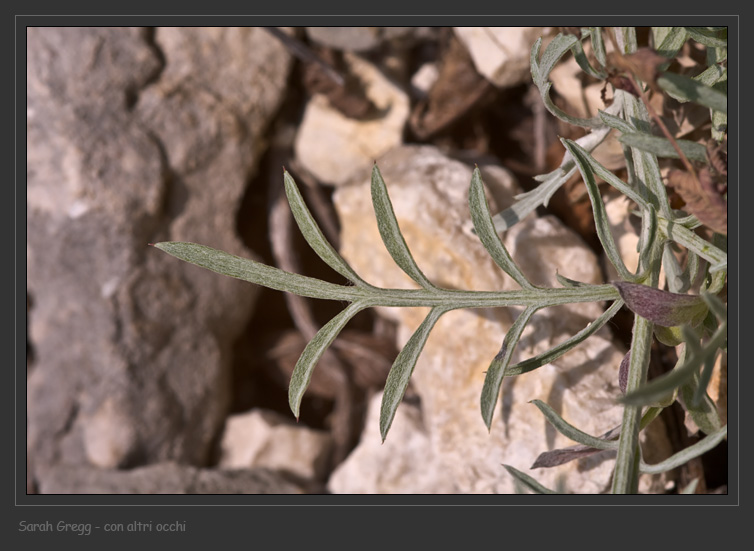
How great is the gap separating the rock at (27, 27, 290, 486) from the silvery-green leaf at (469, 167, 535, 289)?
1.22 meters

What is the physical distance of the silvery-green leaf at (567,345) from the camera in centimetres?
121

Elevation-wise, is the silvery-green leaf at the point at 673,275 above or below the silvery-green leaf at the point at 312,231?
below

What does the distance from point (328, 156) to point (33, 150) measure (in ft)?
3.19

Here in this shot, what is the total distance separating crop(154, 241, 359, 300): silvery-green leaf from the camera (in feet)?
4.00

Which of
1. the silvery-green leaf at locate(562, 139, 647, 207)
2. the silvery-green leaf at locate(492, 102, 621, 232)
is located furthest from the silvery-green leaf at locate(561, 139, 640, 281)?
the silvery-green leaf at locate(492, 102, 621, 232)

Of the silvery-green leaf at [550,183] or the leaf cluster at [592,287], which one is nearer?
the leaf cluster at [592,287]

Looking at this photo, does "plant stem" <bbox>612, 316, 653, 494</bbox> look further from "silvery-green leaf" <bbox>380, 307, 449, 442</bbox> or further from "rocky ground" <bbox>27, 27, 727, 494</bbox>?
"rocky ground" <bbox>27, 27, 727, 494</bbox>

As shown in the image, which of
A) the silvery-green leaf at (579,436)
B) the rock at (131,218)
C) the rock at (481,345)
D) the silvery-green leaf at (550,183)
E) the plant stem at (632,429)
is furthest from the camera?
the rock at (131,218)

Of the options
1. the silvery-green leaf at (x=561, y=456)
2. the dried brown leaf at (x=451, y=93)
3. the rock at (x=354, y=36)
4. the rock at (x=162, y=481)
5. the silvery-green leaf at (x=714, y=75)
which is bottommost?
the rock at (x=162, y=481)

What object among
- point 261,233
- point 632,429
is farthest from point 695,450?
point 261,233

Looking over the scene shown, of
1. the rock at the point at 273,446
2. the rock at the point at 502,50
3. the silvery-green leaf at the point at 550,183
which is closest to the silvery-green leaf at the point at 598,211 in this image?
the silvery-green leaf at the point at 550,183

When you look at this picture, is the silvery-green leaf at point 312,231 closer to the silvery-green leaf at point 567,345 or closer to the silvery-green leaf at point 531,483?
the silvery-green leaf at point 567,345

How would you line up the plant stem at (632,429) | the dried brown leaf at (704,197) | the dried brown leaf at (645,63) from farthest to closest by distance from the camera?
the plant stem at (632,429)
the dried brown leaf at (704,197)
the dried brown leaf at (645,63)

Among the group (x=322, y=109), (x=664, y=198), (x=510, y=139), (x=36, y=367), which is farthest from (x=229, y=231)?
(x=664, y=198)
